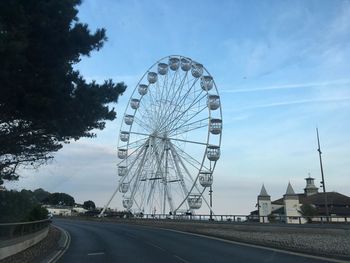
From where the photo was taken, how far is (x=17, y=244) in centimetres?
2100

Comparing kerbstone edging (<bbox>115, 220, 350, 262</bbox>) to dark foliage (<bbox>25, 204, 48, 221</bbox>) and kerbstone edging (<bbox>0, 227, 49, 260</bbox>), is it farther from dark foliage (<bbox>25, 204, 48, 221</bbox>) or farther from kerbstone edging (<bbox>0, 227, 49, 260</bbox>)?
dark foliage (<bbox>25, 204, 48, 221</bbox>)

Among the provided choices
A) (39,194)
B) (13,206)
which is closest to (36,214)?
(13,206)

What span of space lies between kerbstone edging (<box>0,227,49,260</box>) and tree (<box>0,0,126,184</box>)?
12.2 ft

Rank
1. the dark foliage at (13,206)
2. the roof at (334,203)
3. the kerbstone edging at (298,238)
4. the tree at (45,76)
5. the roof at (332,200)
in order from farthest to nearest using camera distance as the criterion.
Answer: the roof at (332,200)
the roof at (334,203)
the kerbstone edging at (298,238)
the dark foliage at (13,206)
the tree at (45,76)

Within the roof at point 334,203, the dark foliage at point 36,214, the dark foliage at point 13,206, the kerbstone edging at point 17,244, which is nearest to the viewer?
the kerbstone edging at point 17,244

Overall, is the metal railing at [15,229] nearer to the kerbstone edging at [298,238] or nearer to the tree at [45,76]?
the tree at [45,76]

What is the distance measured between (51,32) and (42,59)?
3.25ft

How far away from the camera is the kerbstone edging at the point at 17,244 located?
18.4 m

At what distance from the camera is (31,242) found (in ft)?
83.0

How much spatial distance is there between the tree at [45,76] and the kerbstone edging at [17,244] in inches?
146

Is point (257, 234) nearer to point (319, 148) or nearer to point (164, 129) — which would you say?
point (164, 129)

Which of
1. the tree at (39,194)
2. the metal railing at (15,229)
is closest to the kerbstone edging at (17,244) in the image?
the metal railing at (15,229)

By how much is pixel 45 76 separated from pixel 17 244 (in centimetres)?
784

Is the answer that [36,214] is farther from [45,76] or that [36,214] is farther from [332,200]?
[332,200]
